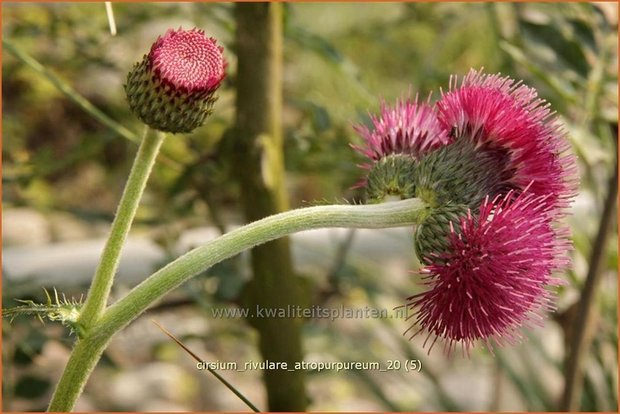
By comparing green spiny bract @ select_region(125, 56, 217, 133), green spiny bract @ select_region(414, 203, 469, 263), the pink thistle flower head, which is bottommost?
green spiny bract @ select_region(414, 203, 469, 263)

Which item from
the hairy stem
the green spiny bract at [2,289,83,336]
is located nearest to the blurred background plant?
the hairy stem

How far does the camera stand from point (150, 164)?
16.9 inches

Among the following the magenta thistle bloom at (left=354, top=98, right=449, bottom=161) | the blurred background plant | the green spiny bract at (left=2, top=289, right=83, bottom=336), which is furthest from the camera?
the blurred background plant

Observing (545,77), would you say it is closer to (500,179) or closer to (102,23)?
(500,179)

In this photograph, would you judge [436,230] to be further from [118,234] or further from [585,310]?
[585,310]

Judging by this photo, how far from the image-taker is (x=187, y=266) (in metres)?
0.39

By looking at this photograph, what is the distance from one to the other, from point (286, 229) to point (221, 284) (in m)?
0.40

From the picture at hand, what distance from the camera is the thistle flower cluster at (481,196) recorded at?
428 mm

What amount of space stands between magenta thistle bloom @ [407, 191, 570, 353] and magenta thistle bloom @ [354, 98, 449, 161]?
58mm

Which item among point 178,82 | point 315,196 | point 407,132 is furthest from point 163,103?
point 315,196

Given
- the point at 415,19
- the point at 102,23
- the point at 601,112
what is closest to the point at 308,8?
the point at 415,19

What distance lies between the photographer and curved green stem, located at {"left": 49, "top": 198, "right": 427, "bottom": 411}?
0.39 m

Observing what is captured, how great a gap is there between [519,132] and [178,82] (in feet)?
0.53

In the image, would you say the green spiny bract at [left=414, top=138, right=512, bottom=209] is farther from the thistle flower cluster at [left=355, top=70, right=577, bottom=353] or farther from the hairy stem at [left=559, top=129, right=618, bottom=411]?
the hairy stem at [left=559, top=129, right=618, bottom=411]
